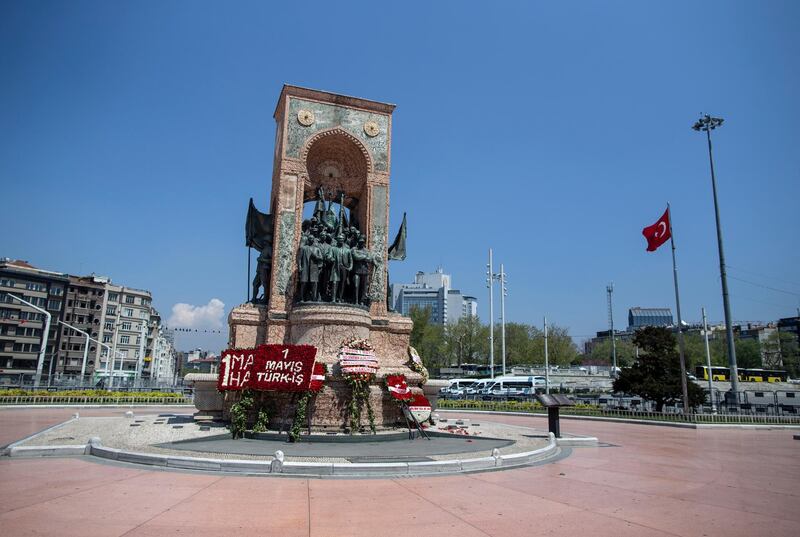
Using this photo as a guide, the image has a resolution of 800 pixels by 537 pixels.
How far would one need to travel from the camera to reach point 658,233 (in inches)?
1145

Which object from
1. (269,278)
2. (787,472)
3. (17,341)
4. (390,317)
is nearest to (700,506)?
(787,472)

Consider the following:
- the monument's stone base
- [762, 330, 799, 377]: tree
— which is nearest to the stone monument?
the monument's stone base

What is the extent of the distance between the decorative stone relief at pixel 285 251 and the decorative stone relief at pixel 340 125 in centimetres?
250

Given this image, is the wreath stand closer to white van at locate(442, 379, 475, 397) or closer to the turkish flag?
the turkish flag

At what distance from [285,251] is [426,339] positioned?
2161 inches

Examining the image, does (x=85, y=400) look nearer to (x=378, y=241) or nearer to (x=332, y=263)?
(x=332, y=263)

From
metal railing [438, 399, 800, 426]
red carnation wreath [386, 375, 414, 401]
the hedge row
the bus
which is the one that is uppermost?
the bus

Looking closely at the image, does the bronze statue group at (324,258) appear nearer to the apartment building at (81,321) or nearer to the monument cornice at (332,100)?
the monument cornice at (332,100)

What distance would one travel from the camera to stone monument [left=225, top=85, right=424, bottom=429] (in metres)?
17.1

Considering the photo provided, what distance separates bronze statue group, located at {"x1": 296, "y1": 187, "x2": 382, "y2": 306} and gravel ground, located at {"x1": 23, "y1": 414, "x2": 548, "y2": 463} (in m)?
5.23

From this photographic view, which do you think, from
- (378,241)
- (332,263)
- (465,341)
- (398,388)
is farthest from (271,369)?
(465,341)

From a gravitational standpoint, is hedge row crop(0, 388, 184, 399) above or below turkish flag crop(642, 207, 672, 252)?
below

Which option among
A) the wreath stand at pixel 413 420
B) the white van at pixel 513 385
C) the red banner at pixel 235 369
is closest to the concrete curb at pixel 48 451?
the red banner at pixel 235 369

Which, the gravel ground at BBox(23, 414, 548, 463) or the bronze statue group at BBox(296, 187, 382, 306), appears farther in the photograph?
the bronze statue group at BBox(296, 187, 382, 306)
